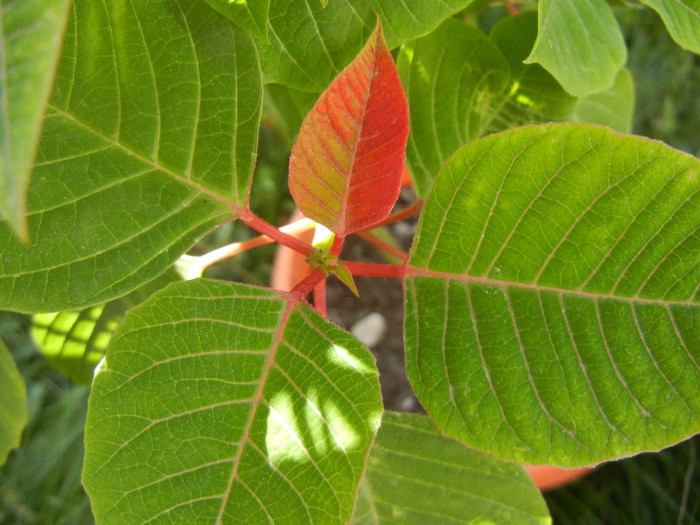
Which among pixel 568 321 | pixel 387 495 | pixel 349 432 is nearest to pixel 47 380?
pixel 387 495

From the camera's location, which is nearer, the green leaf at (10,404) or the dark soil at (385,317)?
the green leaf at (10,404)

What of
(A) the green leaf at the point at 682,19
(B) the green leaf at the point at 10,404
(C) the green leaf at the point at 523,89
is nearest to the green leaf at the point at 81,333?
(B) the green leaf at the point at 10,404

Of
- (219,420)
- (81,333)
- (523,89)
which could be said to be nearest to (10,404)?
(81,333)

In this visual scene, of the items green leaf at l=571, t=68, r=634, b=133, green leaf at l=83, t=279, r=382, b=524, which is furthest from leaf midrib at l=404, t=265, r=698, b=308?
green leaf at l=571, t=68, r=634, b=133

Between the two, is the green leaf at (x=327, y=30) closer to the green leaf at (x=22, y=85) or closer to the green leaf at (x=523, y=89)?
the green leaf at (x=523, y=89)

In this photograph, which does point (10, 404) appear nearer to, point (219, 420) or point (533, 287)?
point (219, 420)

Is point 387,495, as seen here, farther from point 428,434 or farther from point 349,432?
point 349,432

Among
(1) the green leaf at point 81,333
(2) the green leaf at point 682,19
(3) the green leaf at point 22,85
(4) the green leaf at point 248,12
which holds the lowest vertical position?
(1) the green leaf at point 81,333

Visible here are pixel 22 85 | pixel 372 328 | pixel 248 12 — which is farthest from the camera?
pixel 372 328
